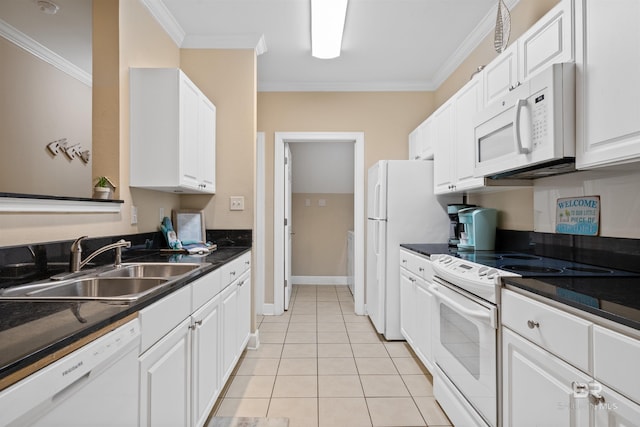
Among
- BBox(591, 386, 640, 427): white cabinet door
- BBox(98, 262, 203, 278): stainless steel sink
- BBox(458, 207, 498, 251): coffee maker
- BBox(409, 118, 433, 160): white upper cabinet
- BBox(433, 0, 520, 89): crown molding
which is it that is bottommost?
BBox(591, 386, 640, 427): white cabinet door

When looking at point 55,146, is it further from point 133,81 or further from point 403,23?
point 403,23

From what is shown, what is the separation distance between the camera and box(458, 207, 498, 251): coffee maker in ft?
8.13

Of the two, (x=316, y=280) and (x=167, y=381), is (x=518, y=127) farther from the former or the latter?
(x=316, y=280)

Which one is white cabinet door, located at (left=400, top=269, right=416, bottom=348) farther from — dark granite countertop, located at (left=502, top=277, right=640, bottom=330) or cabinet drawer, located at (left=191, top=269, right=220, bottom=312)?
cabinet drawer, located at (left=191, top=269, right=220, bottom=312)

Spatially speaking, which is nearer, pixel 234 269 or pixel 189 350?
pixel 189 350

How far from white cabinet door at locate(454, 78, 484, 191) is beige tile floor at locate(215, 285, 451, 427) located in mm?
1429

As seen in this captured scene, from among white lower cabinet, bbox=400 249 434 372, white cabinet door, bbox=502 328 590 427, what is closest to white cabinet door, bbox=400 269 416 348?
white lower cabinet, bbox=400 249 434 372

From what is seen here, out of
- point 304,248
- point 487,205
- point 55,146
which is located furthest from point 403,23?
point 304,248

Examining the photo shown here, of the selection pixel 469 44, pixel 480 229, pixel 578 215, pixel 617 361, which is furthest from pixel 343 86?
pixel 617 361

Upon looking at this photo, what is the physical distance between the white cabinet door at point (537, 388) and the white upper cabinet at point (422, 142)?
2.12m

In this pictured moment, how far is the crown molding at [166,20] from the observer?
2381 millimetres

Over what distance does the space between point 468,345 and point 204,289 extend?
1.32 m

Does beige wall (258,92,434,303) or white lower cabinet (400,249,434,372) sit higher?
beige wall (258,92,434,303)

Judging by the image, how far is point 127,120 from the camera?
209 cm
